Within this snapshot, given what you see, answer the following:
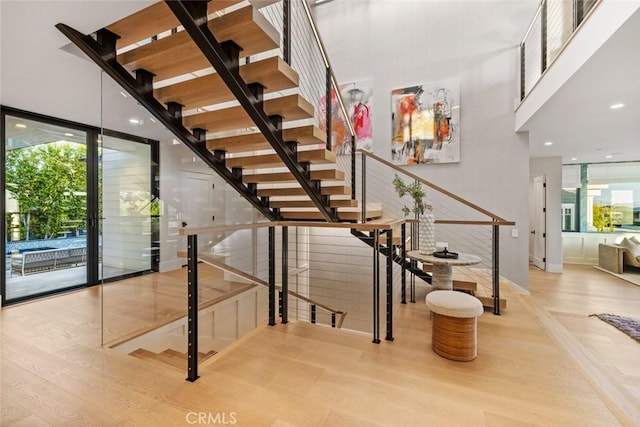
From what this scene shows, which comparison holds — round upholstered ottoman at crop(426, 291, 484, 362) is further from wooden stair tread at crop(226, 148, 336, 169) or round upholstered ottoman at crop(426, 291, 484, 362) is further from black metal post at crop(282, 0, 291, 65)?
black metal post at crop(282, 0, 291, 65)

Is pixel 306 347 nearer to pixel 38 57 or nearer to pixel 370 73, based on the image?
pixel 38 57

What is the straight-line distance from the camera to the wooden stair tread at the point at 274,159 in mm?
2490

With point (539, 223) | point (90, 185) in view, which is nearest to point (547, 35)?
point (539, 223)

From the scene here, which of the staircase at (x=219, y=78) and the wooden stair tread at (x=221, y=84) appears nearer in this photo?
the staircase at (x=219, y=78)

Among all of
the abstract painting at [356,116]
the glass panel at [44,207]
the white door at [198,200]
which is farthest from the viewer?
the abstract painting at [356,116]

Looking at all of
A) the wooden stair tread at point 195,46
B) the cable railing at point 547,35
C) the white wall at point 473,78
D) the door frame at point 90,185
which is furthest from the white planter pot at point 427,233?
the door frame at point 90,185

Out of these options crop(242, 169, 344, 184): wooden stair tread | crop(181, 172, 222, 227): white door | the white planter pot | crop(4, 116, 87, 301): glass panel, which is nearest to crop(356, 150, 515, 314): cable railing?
the white planter pot

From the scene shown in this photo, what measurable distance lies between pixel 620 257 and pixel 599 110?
4098mm

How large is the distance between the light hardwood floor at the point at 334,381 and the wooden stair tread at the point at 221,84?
6.57 feet

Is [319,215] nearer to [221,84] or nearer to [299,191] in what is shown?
[299,191]

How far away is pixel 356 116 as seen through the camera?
203 inches

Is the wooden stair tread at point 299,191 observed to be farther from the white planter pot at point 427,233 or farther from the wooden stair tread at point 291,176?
the white planter pot at point 427,233

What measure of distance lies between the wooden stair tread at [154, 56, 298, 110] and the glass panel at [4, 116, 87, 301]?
3.02 metres

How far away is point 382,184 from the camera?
4938mm
